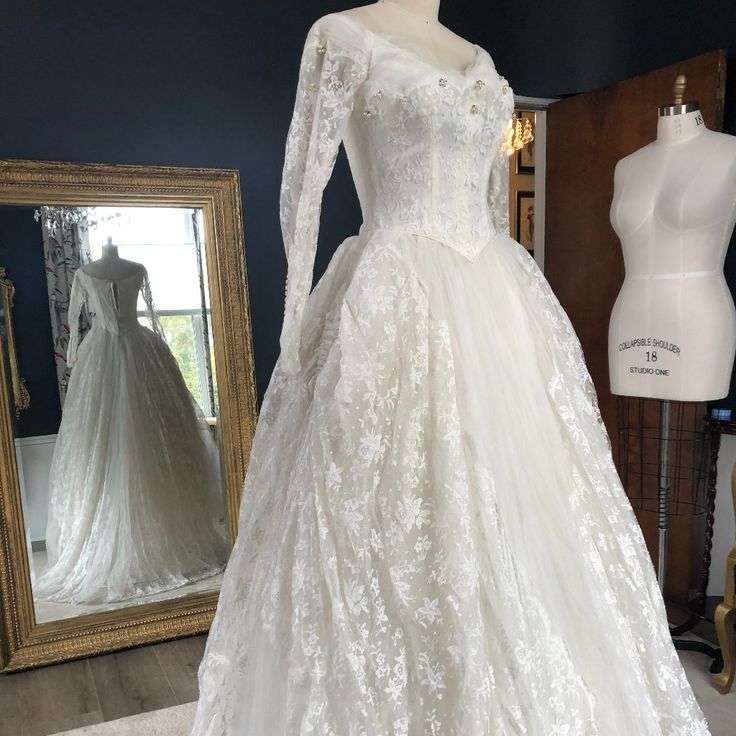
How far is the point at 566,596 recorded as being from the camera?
1.05 m

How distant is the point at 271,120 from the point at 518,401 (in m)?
1.61

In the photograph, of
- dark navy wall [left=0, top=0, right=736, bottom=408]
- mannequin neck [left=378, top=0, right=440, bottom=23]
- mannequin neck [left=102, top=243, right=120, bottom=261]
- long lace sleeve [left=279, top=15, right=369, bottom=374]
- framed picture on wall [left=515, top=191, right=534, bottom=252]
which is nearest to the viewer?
long lace sleeve [left=279, top=15, right=369, bottom=374]

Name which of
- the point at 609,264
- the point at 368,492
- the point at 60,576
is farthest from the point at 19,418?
the point at 609,264

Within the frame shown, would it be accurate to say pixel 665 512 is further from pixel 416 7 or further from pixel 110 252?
pixel 110 252

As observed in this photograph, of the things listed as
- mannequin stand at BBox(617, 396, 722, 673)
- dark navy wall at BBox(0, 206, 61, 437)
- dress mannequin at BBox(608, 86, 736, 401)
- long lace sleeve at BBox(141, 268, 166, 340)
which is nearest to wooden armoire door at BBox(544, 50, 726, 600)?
mannequin stand at BBox(617, 396, 722, 673)

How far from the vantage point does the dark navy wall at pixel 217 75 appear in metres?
2.03

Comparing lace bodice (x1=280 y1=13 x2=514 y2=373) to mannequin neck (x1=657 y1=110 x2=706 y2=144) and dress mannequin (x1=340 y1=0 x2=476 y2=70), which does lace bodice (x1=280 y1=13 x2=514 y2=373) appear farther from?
mannequin neck (x1=657 y1=110 x2=706 y2=144)

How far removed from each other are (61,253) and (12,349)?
34 cm

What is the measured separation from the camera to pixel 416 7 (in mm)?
1272

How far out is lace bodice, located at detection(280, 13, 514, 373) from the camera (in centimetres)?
Result: 116

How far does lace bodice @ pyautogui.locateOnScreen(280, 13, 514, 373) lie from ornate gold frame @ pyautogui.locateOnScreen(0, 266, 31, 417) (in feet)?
4.13

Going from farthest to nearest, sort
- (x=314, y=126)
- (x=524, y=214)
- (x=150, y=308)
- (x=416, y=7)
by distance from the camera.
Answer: (x=524, y=214) → (x=150, y=308) → (x=416, y=7) → (x=314, y=126)

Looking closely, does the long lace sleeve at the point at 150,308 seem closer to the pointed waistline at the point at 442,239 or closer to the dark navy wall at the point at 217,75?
the dark navy wall at the point at 217,75

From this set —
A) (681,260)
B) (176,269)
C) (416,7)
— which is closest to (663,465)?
(681,260)
